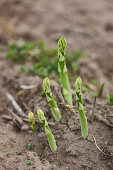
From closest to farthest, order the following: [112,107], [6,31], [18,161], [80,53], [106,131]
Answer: [18,161] < [106,131] < [112,107] < [80,53] < [6,31]

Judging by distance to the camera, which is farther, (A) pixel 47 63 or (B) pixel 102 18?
(B) pixel 102 18

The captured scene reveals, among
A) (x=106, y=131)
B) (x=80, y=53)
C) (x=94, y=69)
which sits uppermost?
(x=80, y=53)

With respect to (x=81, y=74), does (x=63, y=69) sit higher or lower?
higher

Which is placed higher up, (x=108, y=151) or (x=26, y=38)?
(x=26, y=38)

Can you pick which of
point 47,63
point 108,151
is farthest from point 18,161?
point 47,63

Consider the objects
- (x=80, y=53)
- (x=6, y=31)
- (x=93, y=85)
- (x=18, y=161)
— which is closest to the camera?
(x=18, y=161)

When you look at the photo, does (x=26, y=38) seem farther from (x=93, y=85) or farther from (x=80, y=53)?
(x=93, y=85)

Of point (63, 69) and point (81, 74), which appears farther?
point (81, 74)
